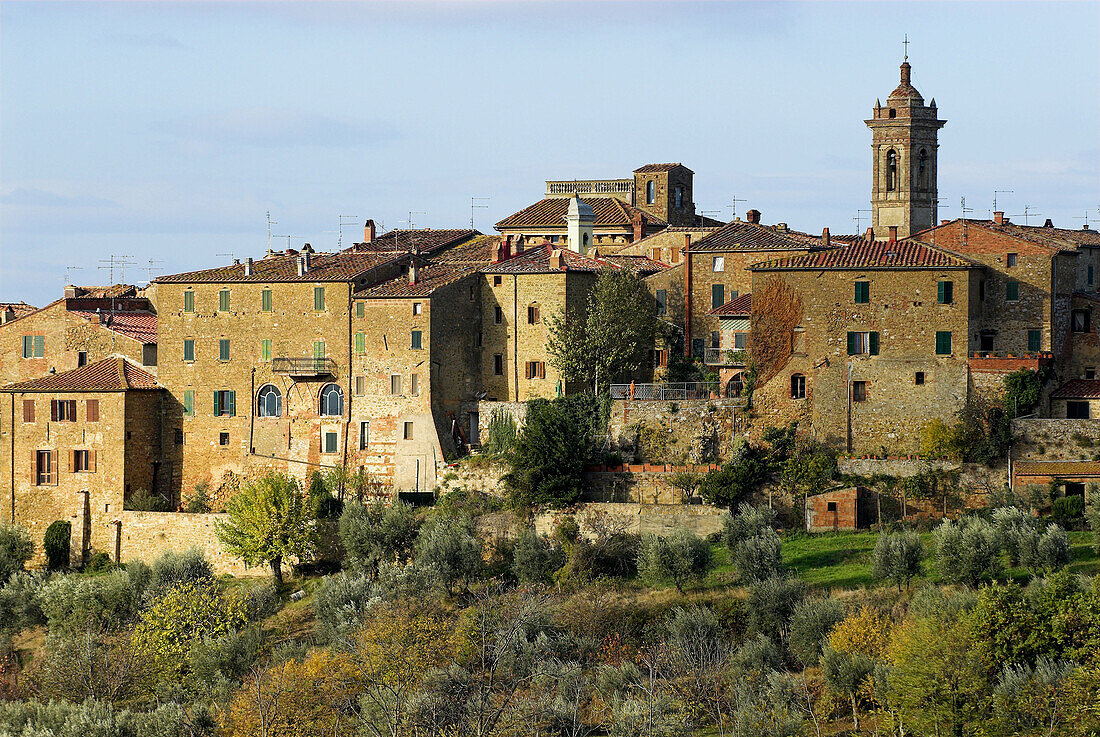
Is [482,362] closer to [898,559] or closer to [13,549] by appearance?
[13,549]

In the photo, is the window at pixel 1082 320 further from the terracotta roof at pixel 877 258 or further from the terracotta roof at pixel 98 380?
the terracotta roof at pixel 98 380

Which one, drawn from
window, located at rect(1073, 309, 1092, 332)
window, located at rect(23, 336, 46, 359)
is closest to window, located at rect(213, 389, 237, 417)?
window, located at rect(23, 336, 46, 359)

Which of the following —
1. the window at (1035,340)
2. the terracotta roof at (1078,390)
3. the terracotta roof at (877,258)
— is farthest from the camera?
the window at (1035,340)

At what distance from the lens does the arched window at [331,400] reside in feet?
195

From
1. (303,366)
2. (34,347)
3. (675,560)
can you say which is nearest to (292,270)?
(303,366)

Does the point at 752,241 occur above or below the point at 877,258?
above

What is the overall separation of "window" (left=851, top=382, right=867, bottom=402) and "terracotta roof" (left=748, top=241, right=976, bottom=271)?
3.36 meters

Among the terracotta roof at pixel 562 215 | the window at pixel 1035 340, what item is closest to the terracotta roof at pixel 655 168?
the terracotta roof at pixel 562 215

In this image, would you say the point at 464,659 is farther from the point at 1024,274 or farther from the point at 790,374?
the point at 1024,274

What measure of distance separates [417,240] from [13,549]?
62.6ft

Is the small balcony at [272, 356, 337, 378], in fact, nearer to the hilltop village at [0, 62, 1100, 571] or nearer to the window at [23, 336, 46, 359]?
the hilltop village at [0, 62, 1100, 571]

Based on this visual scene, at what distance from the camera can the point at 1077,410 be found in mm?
55375

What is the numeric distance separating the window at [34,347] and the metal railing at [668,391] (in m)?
19.4

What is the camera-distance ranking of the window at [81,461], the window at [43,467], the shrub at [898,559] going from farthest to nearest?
1. the window at [43,467]
2. the window at [81,461]
3. the shrub at [898,559]
